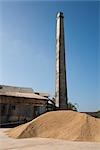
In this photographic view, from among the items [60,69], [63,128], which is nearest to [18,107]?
[60,69]

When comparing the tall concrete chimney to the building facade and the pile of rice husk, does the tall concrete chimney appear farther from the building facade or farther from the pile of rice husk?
the pile of rice husk

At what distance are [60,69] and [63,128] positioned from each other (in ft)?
54.0

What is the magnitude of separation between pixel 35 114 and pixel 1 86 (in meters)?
7.27

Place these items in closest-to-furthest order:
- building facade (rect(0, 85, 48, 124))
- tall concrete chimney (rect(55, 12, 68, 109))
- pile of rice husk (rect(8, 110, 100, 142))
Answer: pile of rice husk (rect(8, 110, 100, 142)), building facade (rect(0, 85, 48, 124)), tall concrete chimney (rect(55, 12, 68, 109))

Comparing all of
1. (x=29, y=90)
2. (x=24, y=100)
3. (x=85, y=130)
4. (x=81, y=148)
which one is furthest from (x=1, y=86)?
(x=81, y=148)

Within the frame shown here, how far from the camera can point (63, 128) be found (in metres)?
13.8

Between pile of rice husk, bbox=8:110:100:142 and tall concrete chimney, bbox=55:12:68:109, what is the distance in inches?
533

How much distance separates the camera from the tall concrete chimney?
95.6ft

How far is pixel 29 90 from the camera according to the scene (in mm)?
33312

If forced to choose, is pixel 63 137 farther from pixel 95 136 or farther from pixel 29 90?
pixel 29 90

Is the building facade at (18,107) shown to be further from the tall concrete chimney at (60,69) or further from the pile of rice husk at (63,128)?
the pile of rice husk at (63,128)

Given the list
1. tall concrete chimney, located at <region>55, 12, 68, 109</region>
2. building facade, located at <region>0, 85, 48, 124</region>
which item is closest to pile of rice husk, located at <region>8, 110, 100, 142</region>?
building facade, located at <region>0, 85, 48, 124</region>

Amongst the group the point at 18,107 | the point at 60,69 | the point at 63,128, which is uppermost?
the point at 60,69

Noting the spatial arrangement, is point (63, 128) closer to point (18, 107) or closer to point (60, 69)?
point (18, 107)
